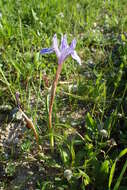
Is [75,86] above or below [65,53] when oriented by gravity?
below

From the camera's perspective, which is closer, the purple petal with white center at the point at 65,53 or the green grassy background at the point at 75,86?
the purple petal with white center at the point at 65,53

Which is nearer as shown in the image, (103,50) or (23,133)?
(23,133)

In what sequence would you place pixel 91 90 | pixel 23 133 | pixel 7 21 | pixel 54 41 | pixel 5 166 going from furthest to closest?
pixel 7 21 < pixel 91 90 < pixel 23 133 < pixel 5 166 < pixel 54 41

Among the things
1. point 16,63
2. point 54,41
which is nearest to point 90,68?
point 16,63

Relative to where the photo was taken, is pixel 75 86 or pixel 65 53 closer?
pixel 65 53

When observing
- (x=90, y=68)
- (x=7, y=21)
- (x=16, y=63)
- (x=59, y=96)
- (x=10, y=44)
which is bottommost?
(x=59, y=96)

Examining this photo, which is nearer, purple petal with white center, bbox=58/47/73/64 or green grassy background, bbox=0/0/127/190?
purple petal with white center, bbox=58/47/73/64

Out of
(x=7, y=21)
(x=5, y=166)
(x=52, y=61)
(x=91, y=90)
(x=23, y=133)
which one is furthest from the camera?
(x=7, y=21)

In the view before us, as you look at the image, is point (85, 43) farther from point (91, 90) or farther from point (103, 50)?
point (91, 90)
